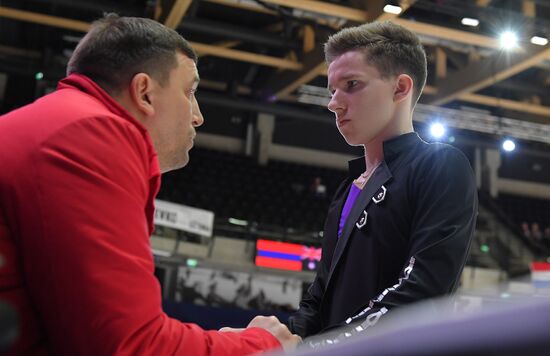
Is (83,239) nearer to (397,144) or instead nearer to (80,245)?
(80,245)

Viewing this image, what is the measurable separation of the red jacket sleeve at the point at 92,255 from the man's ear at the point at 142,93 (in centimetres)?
28

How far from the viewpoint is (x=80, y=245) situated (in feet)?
3.64

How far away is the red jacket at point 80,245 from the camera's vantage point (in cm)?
110

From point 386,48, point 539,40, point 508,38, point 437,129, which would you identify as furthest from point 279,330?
point 437,129

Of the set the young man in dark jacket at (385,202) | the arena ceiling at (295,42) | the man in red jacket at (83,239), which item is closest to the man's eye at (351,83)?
the young man in dark jacket at (385,202)

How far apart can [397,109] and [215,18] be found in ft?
38.4

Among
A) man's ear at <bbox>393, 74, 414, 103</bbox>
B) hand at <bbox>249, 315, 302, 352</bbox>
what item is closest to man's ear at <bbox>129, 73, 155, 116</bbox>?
hand at <bbox>249, 315, 302, 352</bbox>

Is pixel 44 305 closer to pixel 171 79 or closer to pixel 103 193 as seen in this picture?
pixel 103 193

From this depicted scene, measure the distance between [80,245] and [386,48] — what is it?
1.19 metres

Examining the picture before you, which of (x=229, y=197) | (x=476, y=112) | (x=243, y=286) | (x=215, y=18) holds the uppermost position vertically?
(x=215, y=18)

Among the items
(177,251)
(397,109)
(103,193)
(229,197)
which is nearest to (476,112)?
(229,197)

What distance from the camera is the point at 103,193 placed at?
1154 mm

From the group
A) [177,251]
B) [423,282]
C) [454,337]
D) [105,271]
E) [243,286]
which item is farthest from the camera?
[243,286]

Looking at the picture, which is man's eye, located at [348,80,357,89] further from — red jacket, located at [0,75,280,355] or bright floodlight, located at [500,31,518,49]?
bright floodlight, located at [500,31,518,49]
